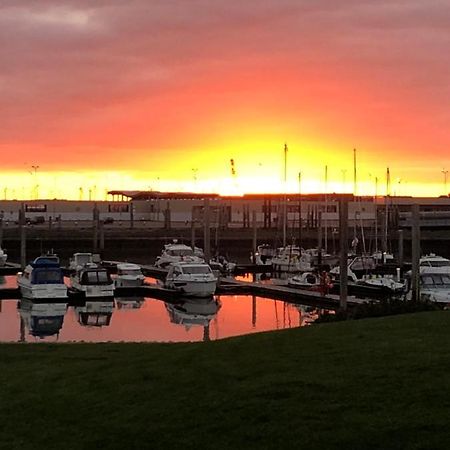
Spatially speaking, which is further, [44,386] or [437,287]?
[437,287]

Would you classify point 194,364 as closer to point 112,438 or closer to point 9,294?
point 112,438

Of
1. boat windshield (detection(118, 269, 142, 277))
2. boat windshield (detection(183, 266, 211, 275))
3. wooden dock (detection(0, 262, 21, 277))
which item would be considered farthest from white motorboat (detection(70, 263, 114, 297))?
wooden dock (detection(0, 262, 21, 277))

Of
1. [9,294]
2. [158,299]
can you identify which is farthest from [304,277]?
[9,294]

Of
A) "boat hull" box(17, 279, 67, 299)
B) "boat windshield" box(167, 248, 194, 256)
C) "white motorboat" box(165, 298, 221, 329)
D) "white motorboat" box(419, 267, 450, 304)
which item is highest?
"boat windshield" box(167, 248, 194, 256)

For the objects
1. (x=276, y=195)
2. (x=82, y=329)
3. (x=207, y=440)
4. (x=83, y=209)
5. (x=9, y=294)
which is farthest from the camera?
(x=83, y=209)

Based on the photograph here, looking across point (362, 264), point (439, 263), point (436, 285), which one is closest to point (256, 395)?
point (436, 285)

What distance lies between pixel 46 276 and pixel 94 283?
285 cm

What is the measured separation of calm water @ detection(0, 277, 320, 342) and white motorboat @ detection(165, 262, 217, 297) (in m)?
0.91

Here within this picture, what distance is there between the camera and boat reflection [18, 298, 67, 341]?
3769 centimetres

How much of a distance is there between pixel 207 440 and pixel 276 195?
132369 mm

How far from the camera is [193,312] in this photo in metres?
46.3

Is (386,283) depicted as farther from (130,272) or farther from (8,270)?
(8,270)

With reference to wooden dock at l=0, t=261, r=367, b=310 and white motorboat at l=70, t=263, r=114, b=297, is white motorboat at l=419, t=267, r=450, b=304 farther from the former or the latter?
white motorboat at l=70, t=263, r=114, b=297

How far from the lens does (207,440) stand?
9.99 m
